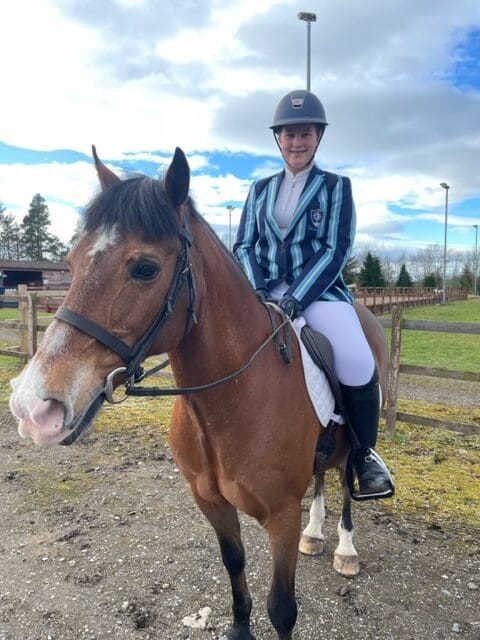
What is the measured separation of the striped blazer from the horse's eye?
1119 millimetres

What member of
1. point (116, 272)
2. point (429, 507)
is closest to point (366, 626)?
point (429, 507)

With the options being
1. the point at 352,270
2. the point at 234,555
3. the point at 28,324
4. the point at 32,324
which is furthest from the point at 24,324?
the point at 352,270

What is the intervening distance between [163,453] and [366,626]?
3.23 m

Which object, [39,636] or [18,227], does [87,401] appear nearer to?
[39,636]

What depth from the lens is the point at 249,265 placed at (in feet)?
10.0

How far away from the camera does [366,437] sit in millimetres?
2865

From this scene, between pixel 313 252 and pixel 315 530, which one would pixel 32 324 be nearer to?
pixel 315 530

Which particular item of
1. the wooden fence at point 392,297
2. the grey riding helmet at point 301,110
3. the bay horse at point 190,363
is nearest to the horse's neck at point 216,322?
the bay horse at point 190,363

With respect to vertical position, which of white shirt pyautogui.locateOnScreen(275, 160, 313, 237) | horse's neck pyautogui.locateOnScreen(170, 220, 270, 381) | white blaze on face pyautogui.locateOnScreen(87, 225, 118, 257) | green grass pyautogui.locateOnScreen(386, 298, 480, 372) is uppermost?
white shirt pyautogui.locateOnScreen(275, 160, 313, 237)

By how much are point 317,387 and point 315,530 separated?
6.04 ft

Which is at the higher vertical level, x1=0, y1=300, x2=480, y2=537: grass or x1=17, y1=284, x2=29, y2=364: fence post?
x1=17, y1=284, x2=29, y2=364: fence post

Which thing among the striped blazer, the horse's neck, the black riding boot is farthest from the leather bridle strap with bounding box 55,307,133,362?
the black riding boot

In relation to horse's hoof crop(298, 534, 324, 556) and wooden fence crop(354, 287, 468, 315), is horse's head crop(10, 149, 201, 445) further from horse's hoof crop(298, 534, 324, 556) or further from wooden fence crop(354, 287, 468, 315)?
wooden fence crop(354, 287, 468, 315)

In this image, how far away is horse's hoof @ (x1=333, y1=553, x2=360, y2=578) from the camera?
337 centimetres
